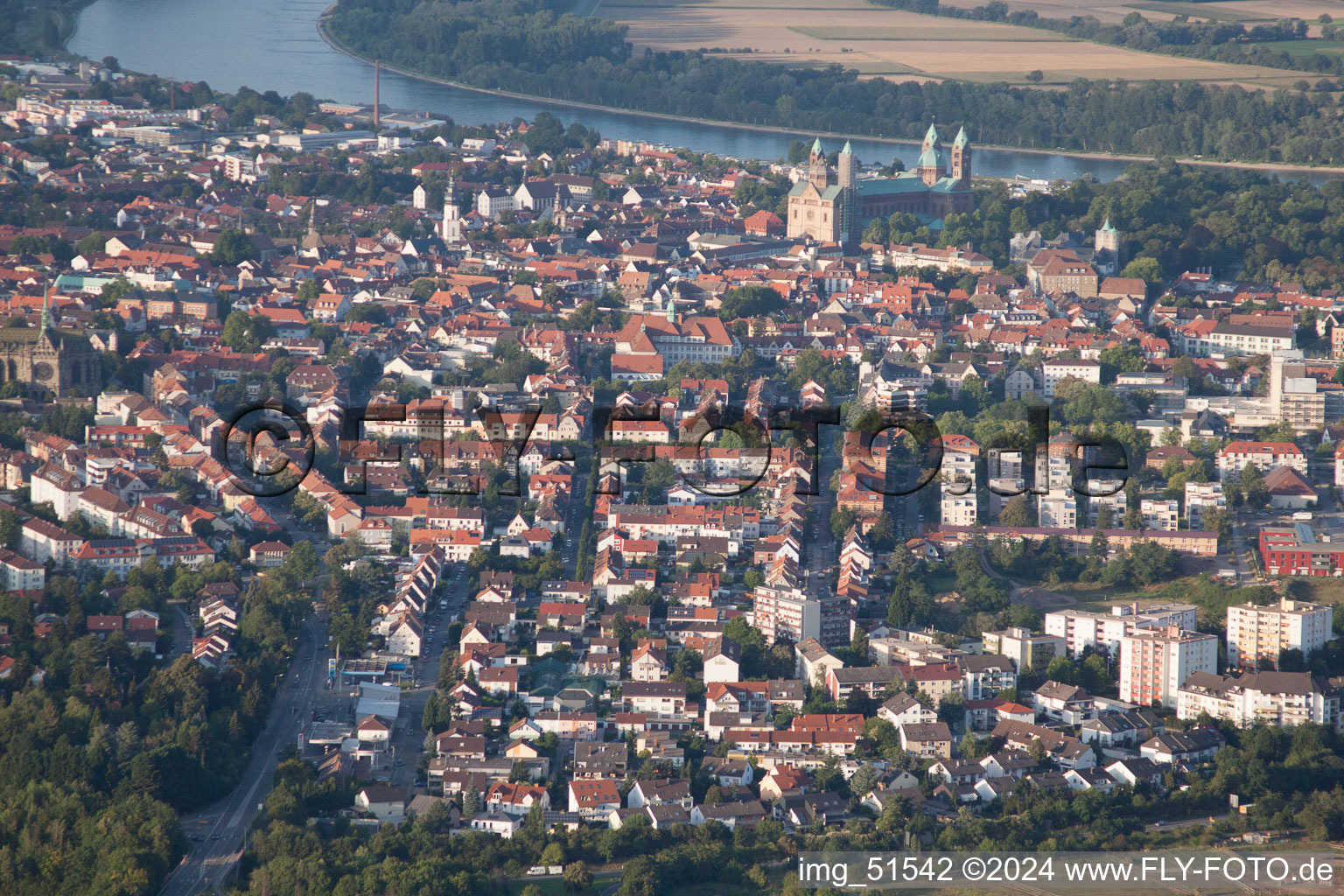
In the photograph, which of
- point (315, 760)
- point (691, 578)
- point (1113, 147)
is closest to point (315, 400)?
point (691, 578)

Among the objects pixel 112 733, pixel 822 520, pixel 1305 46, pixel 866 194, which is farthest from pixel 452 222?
pixel 1305 46

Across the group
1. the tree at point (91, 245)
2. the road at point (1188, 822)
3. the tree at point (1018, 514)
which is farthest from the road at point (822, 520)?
the tree at point (91, 245)

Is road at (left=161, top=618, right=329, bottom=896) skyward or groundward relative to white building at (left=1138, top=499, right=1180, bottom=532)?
groundward

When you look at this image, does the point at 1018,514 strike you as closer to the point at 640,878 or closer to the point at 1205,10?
the point at 640,878

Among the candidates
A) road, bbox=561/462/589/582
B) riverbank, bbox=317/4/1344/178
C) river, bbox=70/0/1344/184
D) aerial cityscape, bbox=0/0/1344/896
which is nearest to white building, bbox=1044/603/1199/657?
aerial cityscape, bbox=0/0/1344/896

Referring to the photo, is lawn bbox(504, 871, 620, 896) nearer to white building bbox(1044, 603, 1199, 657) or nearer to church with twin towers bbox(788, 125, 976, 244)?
white building bbox(1044, 603, 1199, 657)

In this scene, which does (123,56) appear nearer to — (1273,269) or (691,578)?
(1273,269)
